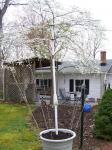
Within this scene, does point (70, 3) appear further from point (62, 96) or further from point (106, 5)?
point (62, 96)

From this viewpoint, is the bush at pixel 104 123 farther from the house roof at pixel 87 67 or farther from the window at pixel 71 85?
the window at pixel 71 85

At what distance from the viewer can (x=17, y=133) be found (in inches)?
323

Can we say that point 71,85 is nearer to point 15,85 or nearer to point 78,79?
point 78,79

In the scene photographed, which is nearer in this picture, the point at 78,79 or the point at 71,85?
the point at 78,79

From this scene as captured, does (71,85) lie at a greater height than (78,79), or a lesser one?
lesser

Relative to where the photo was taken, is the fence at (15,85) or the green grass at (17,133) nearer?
the green grass at (17,133)

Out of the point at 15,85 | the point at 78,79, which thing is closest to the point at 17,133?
the point at 15,85

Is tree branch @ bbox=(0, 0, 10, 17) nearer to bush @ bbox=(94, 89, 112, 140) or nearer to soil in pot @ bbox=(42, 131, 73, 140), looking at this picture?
bush @ bbox=(94, 89, 112, 140)

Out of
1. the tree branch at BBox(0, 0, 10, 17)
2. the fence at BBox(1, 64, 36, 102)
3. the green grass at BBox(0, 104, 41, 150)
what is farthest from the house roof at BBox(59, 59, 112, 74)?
the tree branch at BBox(0, 0, 10, 17)

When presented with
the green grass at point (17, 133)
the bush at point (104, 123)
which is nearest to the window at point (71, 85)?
the green grass at point (17, 133)

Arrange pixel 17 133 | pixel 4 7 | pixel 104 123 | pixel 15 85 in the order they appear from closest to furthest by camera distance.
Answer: pixel 104 123
pixel 17 133
pixel 15 85
pixel 4 7

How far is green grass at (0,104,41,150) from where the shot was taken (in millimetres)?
6941

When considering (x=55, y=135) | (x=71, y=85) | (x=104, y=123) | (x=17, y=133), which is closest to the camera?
(x=55, y=135)

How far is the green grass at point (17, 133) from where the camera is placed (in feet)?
22.8
